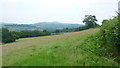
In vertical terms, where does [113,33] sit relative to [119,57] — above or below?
above

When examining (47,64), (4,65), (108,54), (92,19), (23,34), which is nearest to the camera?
(47,64)

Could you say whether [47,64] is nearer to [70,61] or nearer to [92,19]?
[70,61]

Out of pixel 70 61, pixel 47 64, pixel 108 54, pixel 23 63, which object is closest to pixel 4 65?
pixel 23 63

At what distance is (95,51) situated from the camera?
590cm

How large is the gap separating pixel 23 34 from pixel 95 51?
64.6ft

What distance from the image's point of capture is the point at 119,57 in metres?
5.00

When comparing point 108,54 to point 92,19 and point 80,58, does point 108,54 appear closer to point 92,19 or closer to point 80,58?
point 80,58

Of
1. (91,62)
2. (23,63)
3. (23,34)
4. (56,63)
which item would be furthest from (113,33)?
(23,34)

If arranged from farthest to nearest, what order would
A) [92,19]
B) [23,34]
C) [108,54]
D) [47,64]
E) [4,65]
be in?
[92,19]
[23,34]
[108,54]
[4,65]
[47,64]

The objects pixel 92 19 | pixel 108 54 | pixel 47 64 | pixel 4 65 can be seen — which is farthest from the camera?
pixel 92 19

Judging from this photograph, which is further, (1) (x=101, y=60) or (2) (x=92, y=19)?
(2) (x=92, y=19)

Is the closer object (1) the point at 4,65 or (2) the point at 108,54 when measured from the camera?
(1) the point at 4,65

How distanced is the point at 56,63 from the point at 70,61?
17.9 inches

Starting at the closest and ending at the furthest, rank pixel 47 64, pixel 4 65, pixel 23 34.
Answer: pixel 47 64 → pixel 4 65 → pixel 23 34
